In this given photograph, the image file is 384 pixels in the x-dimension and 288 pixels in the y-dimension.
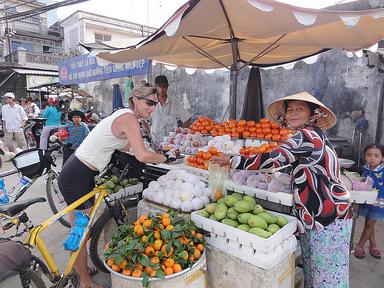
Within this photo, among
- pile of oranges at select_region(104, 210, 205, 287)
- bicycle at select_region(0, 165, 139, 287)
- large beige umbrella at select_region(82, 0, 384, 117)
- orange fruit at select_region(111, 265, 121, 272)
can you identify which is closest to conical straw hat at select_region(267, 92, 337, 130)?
large beige umbrella at select_region(82, 0, 384, 117)

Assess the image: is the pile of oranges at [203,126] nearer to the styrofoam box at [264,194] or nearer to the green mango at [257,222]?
the styrofoam box at [264,194]

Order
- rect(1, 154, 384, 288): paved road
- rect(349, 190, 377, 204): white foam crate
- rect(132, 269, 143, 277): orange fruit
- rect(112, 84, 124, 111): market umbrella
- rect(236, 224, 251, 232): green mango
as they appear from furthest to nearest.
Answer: rect(112, 84, 124, 111): market umbrella
rect(1, 154, 384, 288): paved road
rect(349, 190, 377, 204): white foam crate
rect(236, 224, 251, 232): green mango
rect(132, 269, 143, 277): orange fruit

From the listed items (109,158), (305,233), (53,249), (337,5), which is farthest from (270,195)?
(337,5)

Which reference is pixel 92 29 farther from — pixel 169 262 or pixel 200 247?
pixel 169 262

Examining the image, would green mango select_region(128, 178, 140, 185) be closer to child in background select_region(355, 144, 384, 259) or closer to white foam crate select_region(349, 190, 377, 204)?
white foam crate select_region(349, 190, 377, 204)

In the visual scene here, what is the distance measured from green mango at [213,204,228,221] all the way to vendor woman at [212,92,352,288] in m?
0.35

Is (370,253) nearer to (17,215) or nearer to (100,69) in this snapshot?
(17,215)

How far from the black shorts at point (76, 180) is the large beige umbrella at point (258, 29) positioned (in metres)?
1.37

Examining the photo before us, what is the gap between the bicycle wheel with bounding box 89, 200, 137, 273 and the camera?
2826mm

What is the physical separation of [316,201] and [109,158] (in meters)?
1.75

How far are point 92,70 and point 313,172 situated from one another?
872cm

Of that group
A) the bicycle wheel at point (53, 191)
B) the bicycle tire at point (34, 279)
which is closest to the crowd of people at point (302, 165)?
the bicycle tire at point (34, 279)

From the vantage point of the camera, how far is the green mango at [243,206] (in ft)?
7.13

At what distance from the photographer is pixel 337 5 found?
6.25m
